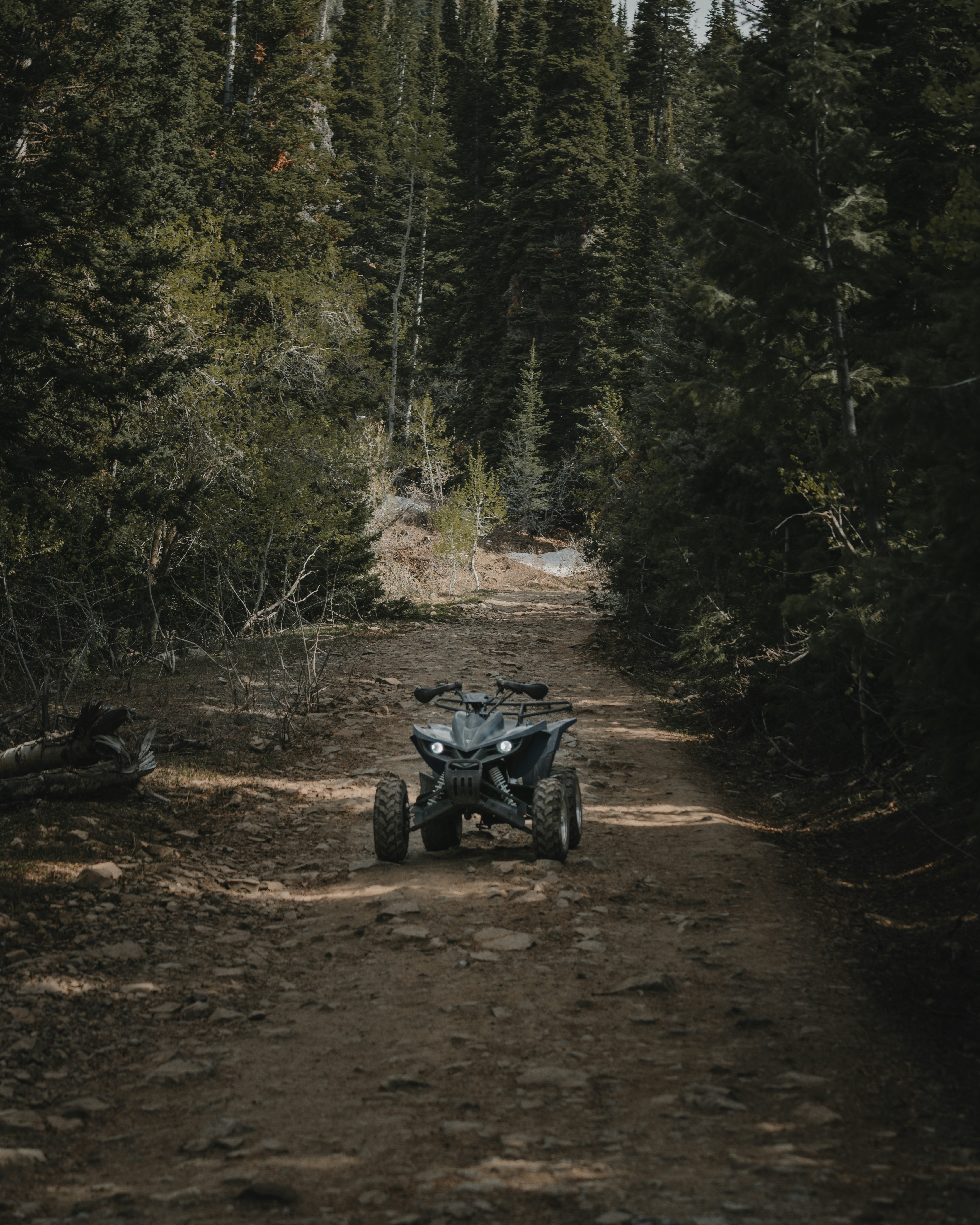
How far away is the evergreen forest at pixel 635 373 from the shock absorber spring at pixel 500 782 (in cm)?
262

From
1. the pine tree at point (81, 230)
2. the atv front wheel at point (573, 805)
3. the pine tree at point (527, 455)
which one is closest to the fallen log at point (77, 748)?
the atv front wheel at point (573, 805)

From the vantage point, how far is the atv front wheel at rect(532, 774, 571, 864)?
7.31 meters

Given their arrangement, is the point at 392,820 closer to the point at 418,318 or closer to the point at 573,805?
the point at 573,805

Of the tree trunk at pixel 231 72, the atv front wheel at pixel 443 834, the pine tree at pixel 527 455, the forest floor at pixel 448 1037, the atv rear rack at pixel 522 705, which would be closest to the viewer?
the forest floor at pixel 448 1037

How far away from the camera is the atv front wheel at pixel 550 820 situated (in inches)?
288

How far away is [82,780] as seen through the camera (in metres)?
8.59

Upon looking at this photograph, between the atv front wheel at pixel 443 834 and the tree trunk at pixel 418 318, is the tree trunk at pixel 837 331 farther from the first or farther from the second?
the tree trunk at pixel 418 318

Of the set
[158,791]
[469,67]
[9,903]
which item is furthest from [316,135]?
[469,67]

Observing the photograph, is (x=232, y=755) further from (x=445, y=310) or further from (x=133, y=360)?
(x=445, y=310)

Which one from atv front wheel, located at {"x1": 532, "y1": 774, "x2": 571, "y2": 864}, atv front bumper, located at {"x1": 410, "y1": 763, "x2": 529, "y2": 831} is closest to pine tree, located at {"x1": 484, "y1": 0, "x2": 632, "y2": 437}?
atv front bumper, located at {"x1": 410, "y1": 763, "x2": 529, "y2": 831}

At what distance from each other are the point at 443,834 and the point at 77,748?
3.47 metres

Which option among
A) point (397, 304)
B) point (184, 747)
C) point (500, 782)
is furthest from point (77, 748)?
point (397, 304)

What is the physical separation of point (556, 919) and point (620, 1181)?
3.05m

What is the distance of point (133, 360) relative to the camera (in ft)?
52.6
